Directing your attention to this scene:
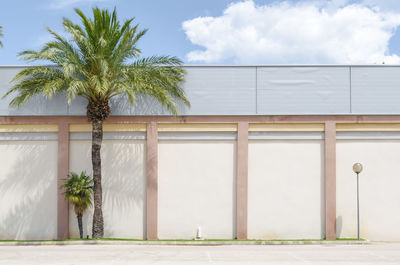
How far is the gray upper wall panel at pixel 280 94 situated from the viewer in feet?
63.6

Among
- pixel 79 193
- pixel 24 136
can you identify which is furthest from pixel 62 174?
pixel 24 136

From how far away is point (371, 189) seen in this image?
763 inches

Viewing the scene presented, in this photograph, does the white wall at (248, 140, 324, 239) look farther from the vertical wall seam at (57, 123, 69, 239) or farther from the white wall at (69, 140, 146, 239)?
the vertical wall seam at (57, 123, 69, 239)

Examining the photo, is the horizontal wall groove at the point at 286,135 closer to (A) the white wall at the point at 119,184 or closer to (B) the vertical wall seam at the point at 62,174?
(A) the white wall at the point at 119,184

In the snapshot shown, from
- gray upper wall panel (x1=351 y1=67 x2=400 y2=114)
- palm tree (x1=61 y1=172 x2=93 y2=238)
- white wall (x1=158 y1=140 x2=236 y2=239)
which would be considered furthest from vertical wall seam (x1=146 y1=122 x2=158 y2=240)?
gray upper wall panel (x1=351 y1=67 x2=400 y2=114)

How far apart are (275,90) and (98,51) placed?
780cm

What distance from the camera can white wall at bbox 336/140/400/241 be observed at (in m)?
19.3

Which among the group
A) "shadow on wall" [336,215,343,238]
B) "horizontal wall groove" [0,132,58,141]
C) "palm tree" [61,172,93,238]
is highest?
"horizontal wall groove" [0,132,58,141]

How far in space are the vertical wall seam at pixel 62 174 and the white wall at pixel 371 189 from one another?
39.4 feet

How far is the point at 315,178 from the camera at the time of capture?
19.4 m

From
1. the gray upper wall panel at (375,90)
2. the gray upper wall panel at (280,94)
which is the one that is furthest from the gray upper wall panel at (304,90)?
the gray upper wall panel at (375,90)

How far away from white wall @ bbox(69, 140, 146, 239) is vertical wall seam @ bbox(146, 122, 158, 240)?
0.29 meters
